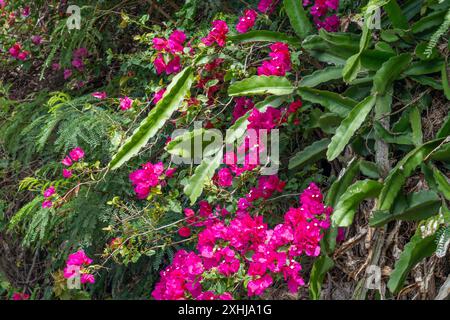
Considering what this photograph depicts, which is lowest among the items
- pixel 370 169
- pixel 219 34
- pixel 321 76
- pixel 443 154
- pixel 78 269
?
pixel 78 269

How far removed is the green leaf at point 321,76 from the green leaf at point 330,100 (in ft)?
0.16

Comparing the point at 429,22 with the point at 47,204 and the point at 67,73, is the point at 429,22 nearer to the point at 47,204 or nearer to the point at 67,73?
the point at 47,204

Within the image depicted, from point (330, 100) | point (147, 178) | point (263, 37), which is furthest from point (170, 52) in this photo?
point (330, 100)

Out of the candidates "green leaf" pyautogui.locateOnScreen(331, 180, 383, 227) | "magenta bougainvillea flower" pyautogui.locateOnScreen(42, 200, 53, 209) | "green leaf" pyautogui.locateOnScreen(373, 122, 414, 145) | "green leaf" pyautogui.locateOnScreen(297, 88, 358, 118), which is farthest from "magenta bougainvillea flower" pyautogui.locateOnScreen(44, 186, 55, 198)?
"green leaf" pyautogui.locateOnScreen(373, 122, 414, 145)

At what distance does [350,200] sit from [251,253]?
1.19ft

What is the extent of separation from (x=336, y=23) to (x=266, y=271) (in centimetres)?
97

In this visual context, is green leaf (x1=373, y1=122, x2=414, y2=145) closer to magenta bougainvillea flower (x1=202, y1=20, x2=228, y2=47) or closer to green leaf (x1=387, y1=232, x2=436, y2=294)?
green leaf (x1=387, y1=232, x2=436, y2=294)

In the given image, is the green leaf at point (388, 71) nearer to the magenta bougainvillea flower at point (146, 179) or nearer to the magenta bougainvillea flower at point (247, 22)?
the magenta bougainvillea flower at point (247, 22)

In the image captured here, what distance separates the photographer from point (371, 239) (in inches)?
91.1

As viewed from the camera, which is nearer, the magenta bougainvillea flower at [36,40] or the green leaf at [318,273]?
the green leaf at [318,273]

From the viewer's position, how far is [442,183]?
6.77ft

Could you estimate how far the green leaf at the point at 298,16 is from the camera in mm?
2529

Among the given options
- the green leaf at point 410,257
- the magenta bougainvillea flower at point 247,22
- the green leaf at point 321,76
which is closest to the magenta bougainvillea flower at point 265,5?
the magenta bougainvillea flower at point 247,22
